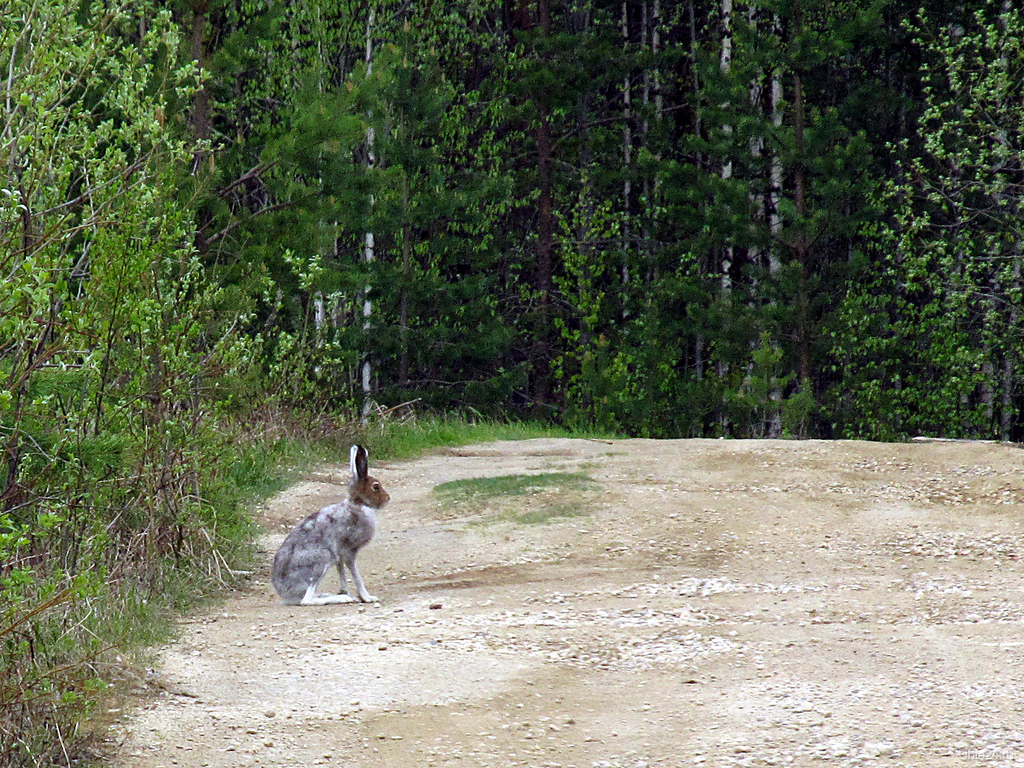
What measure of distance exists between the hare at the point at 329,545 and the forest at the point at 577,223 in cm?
79

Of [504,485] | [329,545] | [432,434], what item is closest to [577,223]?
[432,434]

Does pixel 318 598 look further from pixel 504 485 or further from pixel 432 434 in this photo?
pixel 432 434

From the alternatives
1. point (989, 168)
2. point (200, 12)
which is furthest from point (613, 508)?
point (989, 168)

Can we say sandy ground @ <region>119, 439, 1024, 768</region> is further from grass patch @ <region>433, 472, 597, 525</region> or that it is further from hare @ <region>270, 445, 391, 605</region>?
hare @ <region>270, 445, 391, 605</region>

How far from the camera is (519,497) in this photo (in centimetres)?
1084

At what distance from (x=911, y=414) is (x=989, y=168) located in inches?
171

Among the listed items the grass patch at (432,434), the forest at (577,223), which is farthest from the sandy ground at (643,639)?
the grass patch at (432,434)

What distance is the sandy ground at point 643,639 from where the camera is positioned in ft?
18.6

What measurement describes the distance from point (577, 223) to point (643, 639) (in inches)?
690

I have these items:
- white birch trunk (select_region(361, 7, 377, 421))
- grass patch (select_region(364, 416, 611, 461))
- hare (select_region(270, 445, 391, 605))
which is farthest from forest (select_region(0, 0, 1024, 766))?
hare (select_region(270, 445, 391, 605))

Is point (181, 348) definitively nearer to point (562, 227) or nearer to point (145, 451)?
point (145, 451)

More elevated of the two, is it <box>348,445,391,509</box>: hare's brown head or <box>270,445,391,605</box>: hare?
<box>348,445,391,509</box>: hare's brown head

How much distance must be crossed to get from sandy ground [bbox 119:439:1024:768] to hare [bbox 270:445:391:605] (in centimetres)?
17

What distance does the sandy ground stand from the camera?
5664 millimetres
